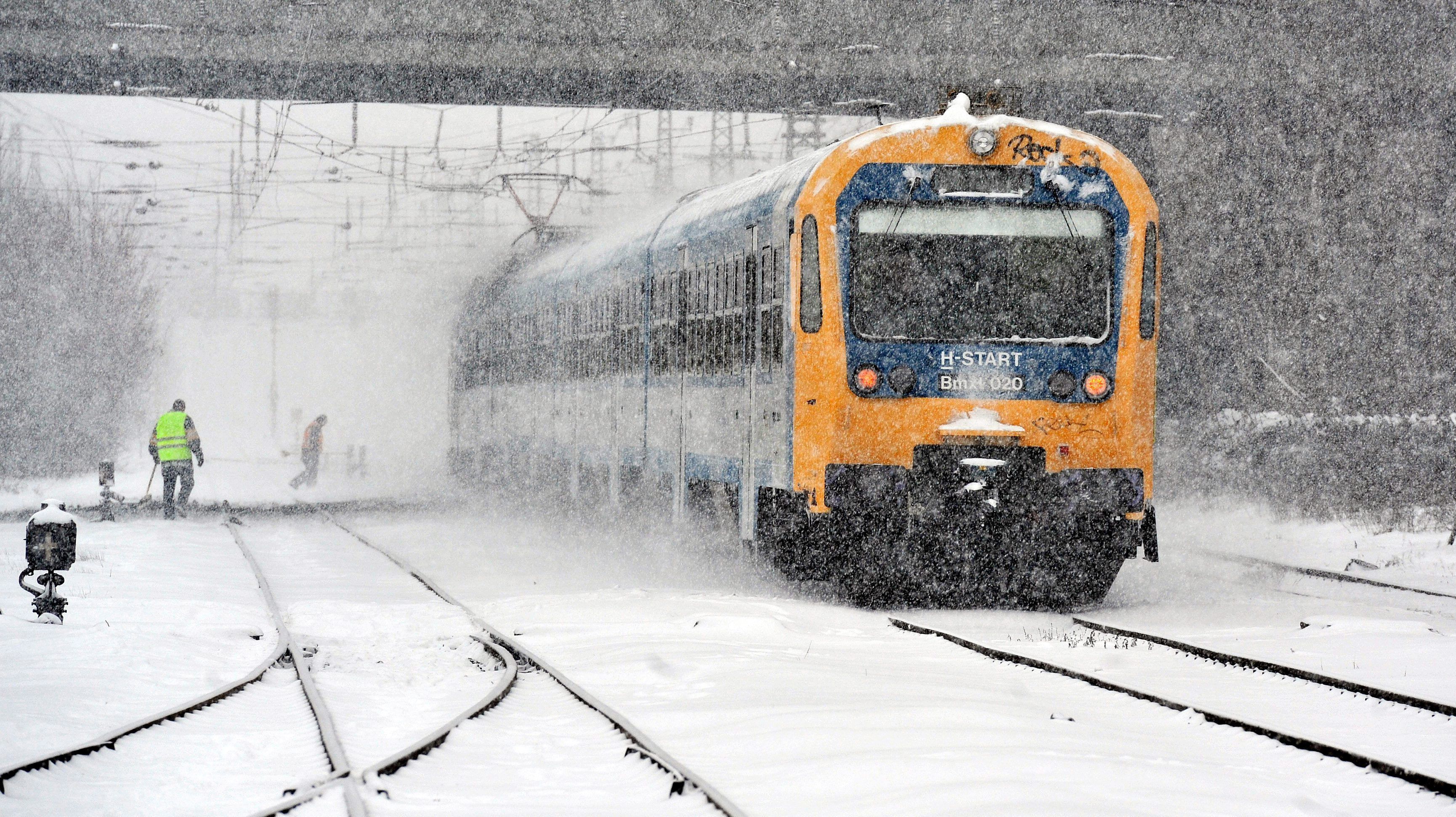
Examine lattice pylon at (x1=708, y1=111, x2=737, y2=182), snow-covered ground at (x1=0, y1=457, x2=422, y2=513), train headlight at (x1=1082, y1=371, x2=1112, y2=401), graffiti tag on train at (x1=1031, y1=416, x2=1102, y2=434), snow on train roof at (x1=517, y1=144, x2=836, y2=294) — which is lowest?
snow-covered ground at (x1=0, y1=457, x2=422, y2=513)

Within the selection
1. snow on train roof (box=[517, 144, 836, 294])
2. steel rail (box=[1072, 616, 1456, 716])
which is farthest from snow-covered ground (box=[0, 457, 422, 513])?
steel rail (box=[1072, 616, 1456, 716])

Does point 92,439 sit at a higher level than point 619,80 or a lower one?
lower

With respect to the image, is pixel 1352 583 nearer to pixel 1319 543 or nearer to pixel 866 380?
pixel 1319 543

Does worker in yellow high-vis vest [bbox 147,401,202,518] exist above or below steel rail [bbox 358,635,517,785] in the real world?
above

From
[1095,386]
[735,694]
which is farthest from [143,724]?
[1095,386]

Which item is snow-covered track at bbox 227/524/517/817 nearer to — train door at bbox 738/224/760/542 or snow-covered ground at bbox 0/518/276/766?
snow-covered ground at bbox 0/518/276/766

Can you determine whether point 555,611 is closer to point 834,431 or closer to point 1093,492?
point 834,431

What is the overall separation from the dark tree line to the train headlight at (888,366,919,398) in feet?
90.4

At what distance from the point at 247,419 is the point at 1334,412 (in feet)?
→ 228

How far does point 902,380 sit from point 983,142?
65.7 inches

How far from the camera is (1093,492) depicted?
12258mm

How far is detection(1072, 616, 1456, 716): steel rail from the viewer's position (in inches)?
316

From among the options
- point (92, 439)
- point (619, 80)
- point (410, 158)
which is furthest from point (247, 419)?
point (619, 80)

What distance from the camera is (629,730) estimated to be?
7.41 m
